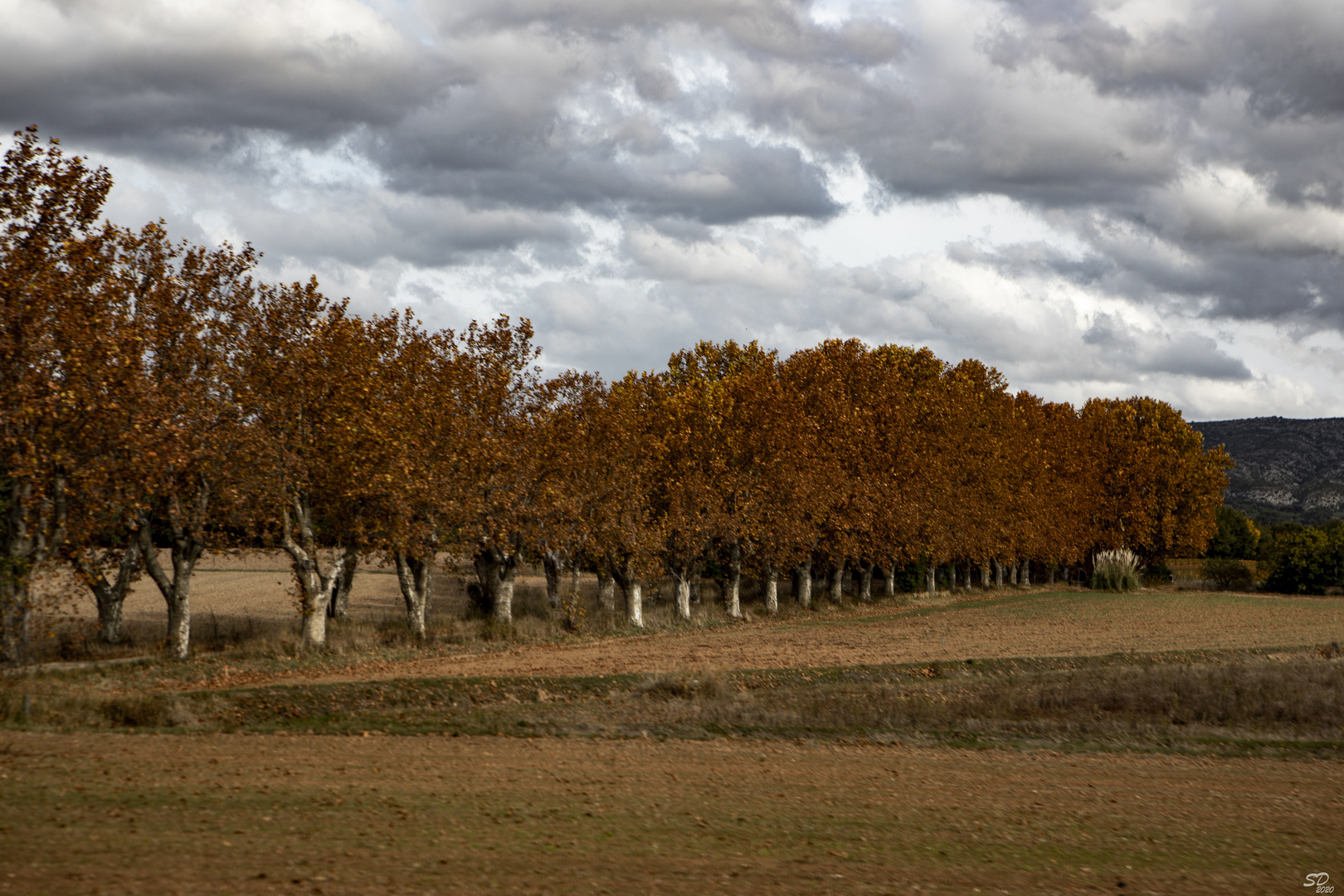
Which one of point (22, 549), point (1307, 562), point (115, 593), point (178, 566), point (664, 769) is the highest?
point (22, 549)

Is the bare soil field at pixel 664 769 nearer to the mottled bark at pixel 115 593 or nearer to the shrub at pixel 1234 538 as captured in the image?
the mottled bark at pixel 115 593

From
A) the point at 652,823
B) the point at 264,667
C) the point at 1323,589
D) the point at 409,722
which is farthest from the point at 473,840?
the point at 1323,589

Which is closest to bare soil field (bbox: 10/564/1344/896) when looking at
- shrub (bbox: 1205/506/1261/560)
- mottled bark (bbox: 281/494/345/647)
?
mottled bark (bbox: 281/494/345/647)

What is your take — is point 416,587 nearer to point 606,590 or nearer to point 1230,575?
point 606,590

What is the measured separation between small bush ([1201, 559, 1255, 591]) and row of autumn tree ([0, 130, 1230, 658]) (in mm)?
32762

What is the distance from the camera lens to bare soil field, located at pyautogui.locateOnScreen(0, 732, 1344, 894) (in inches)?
369

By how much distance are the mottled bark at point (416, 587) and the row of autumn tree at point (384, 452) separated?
0.14 m

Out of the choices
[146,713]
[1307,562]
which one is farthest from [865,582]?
[146,713]

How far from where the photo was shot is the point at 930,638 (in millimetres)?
40438

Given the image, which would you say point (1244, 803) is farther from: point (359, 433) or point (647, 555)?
point (647, 555)

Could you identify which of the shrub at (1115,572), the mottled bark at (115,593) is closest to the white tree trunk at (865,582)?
the shrub at (1115,572)

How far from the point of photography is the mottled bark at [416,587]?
32.9m

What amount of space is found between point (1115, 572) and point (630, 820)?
7401 centimetres

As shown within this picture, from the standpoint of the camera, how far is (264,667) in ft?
85.7
